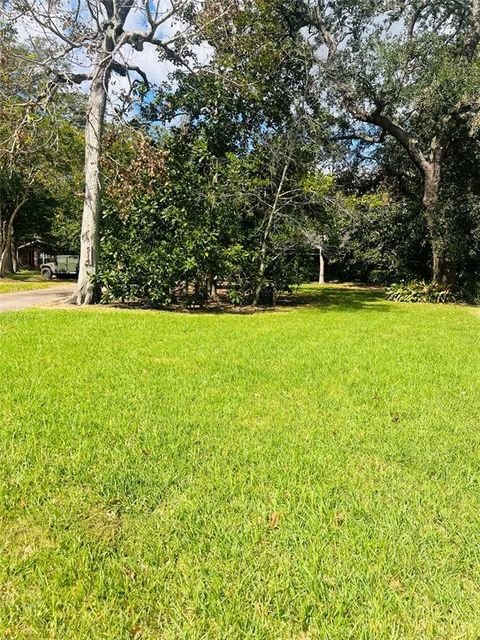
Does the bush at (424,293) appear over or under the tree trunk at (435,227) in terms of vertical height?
under

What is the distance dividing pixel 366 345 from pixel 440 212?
10760mm

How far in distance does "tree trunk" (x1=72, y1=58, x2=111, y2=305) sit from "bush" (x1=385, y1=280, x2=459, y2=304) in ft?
37.2

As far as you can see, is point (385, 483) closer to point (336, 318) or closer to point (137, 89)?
point (336, 318)

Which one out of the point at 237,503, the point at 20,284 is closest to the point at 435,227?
the point at 237,503

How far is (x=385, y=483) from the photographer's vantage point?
268cm

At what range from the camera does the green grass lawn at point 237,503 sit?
1.73 meters

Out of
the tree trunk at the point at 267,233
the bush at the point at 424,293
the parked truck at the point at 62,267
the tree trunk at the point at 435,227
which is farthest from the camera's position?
the parked truck at the point at 62,267

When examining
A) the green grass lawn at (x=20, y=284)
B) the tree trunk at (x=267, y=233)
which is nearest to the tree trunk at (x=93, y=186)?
the tree trunk at (x=267, y=233)

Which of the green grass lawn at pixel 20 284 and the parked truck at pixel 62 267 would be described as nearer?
the green grass lawn at pixel 20 284

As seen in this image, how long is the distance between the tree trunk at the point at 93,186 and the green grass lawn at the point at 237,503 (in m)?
7.12

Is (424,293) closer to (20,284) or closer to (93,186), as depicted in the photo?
(93,186)

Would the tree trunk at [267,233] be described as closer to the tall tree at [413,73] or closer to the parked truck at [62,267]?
the tall tree at [413,73]

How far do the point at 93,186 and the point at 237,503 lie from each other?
36.2ft

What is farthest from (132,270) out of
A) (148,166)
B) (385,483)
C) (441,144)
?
(441,144)
